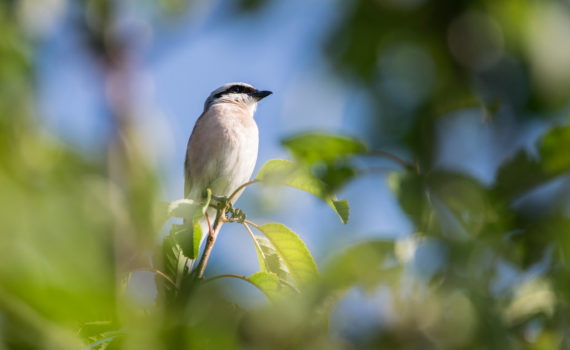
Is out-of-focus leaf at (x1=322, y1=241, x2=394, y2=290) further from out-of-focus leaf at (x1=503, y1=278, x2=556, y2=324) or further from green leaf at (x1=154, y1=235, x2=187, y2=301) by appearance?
green leaf at (x1=154, y1=235, x2=187, y2=301)

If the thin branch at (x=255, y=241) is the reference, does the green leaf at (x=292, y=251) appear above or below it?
below

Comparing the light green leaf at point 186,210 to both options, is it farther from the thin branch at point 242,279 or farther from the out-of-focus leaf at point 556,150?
the out-of-focus leaf at point 556,150

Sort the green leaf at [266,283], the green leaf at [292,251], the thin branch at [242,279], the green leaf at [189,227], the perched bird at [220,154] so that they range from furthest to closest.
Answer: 1. the perched bird at [220,154]
2. the green leaf at [292,251]
3. the green leaf at [266,283]
4. the green leaf at [189,227]
5. the thin branch at [242,279]

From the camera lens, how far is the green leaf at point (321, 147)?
3.48 feet

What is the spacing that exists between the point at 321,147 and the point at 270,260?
134 cm

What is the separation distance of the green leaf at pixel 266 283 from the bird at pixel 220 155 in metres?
2.71

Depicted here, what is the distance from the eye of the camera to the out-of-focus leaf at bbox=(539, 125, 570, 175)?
1.08m

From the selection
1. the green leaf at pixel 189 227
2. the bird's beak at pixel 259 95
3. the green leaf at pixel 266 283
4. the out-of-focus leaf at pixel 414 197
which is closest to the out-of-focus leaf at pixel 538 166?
the out-of-focus leaf at pixel 414 197

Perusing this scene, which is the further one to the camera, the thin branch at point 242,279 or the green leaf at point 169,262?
the green leaf at point 169,262

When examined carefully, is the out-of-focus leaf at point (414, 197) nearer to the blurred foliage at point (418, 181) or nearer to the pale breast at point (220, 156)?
the blurred foliage at point (418, 181)

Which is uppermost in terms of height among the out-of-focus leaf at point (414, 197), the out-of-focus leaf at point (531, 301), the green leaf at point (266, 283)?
the green leaf at point (266, 283)

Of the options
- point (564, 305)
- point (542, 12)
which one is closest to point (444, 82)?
point (542, 12)

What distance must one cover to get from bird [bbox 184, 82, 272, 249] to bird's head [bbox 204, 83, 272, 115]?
2.83ft

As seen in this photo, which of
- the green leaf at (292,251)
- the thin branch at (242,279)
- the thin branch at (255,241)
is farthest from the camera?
the thin branch at (255,241)
